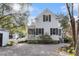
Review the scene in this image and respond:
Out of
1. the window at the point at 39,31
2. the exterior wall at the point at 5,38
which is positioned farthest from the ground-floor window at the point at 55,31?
the exterior wall at the point at 5,38

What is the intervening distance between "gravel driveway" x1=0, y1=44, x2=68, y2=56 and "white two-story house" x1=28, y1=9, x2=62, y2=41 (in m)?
0.13

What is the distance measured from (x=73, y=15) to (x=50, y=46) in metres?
0.52

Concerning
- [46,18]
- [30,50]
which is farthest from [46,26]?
[30,50]

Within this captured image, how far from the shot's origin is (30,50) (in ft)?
9.74

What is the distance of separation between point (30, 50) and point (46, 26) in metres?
0.39

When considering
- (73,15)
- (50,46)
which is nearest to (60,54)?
(50,46)

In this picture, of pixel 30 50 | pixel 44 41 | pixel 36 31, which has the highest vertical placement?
pixel 36 31

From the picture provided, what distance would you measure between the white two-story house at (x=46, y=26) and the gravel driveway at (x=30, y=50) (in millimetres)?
134

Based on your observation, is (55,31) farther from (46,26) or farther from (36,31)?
(36,31)

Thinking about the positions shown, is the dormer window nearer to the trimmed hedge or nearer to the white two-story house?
the white two-story house

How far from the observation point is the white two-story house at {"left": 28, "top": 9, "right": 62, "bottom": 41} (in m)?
2.93

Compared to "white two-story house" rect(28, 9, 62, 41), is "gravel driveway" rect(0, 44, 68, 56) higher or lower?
lower

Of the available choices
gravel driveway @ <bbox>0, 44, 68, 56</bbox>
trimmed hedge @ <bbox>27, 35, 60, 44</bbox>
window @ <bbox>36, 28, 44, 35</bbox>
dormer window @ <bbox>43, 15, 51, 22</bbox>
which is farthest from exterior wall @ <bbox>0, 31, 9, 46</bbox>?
dormer window @ <bbox>43, 15, 51, 22</bbox>

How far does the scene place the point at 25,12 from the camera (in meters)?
2.96
